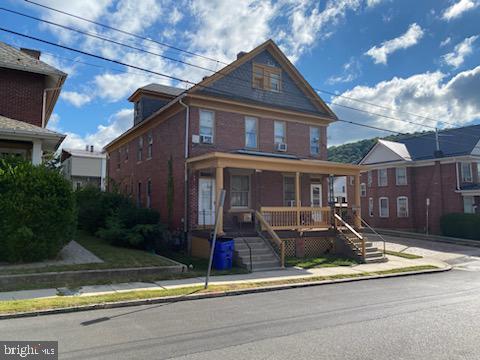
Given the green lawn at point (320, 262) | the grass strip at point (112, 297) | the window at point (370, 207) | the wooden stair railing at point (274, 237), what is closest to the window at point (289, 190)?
the green lawn at point (320, 262)

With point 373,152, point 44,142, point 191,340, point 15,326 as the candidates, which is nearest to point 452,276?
point 191,340

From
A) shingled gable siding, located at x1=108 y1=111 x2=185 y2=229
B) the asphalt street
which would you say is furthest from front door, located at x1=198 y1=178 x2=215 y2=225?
the asphalt street

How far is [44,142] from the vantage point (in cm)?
1422

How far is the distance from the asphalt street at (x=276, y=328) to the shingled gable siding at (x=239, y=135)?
9923 millimetres

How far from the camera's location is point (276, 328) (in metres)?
6.94

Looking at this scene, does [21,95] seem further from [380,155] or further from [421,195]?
[421,195]

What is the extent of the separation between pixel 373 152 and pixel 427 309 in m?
31.7

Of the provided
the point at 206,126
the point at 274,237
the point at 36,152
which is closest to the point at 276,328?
the point at 274,237

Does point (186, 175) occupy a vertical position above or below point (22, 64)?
below

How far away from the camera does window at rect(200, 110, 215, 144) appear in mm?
18656

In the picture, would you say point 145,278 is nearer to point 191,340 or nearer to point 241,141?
point 191,340

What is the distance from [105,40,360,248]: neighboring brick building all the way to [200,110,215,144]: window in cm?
5

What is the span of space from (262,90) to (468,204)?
21041 mm

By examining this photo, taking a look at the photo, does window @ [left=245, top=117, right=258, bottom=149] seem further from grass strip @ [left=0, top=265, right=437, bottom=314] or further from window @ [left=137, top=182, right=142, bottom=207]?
grass strip @ [left=0, top=265, right=437, bottom=314]
